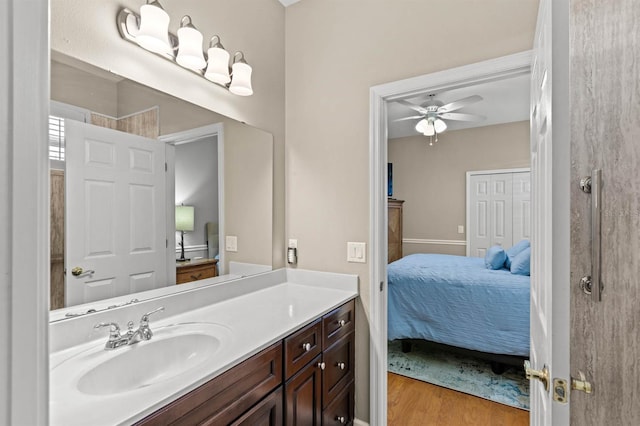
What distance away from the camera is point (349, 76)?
195 centimetres

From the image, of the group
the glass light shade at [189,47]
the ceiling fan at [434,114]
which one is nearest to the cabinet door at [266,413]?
the glass light shade at [189,47]

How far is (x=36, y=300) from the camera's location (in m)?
0.36

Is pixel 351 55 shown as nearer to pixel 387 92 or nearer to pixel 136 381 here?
pixel 387 92

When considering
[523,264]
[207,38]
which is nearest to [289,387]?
[207,38]

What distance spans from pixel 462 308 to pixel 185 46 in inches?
105

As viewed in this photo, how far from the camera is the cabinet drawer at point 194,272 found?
1.55m

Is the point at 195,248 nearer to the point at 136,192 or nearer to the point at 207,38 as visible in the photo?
the point at 136,192

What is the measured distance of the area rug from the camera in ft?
7.75

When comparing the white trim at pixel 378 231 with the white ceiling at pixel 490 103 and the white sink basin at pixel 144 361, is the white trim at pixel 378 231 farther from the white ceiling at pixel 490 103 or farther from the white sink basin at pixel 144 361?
the white ceiling at pixel 490 103

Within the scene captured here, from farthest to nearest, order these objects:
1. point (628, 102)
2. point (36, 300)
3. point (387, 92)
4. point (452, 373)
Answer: point (452, 373) → point (387, 92) → point (628, 102) → point (36, 300)

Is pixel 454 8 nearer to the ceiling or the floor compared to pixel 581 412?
nearer to the ceiling

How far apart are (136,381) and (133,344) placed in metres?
0.12

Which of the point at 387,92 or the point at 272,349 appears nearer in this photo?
the point at 272,349

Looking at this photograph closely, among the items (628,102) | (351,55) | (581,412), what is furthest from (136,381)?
(351,55)
